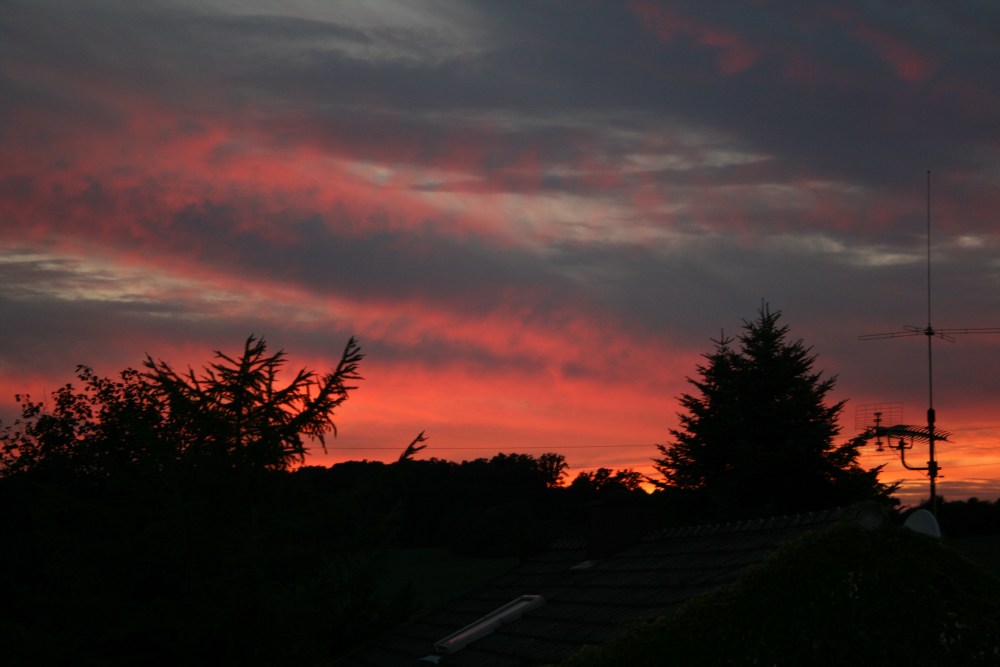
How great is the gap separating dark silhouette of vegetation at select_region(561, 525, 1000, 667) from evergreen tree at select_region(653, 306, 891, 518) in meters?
34.2

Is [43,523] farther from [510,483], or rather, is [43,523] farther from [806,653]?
[510,483]

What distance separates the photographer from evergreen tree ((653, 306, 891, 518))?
44219 mm

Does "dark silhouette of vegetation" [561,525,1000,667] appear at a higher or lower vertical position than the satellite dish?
lower

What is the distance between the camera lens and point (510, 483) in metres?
72.1

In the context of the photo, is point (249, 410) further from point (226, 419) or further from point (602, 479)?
point (602, 479)

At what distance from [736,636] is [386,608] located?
20.7m

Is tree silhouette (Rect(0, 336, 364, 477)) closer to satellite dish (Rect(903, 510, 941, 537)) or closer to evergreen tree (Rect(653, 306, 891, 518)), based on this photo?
satellite dish (Rect(903, 510, 941, 537))

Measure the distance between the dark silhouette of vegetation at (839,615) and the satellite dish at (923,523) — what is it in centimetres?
108

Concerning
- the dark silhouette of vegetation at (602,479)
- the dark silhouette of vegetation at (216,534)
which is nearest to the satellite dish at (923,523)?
the dark silhouette of vegetation at (216,534)

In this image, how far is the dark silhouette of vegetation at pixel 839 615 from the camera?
9.81m

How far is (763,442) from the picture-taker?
150 ft

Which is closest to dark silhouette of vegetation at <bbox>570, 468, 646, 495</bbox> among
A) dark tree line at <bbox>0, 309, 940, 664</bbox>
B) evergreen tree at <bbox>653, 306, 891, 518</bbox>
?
evergreen tree at <bbox>653, 306, 891, 518</bbox>

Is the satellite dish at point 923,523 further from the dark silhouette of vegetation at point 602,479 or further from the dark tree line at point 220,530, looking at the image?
the dark silhouette of vegetation at point 602,479

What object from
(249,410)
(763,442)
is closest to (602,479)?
(763,442)
